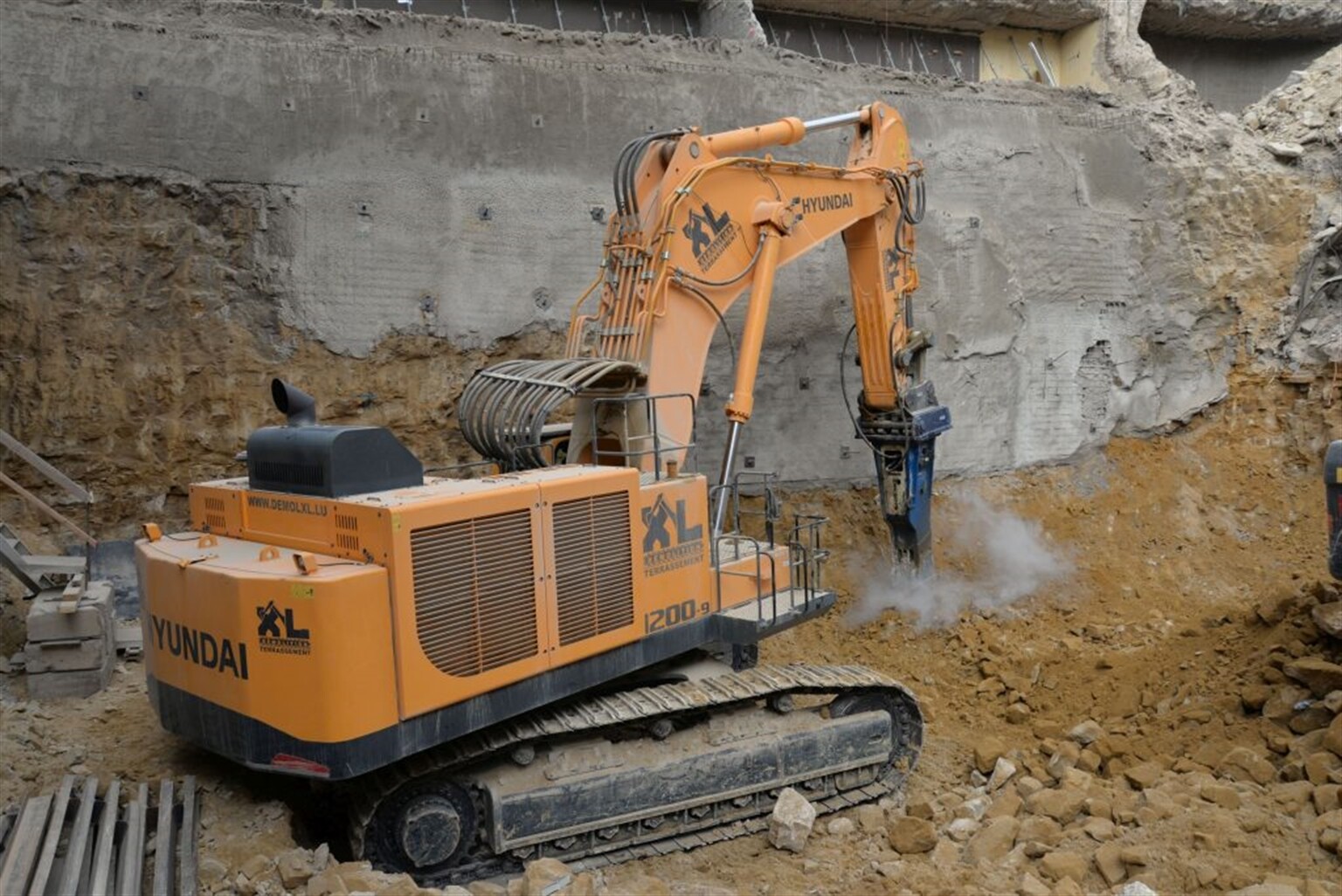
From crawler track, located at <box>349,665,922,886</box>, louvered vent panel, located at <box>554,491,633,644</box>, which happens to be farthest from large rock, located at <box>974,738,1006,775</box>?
louvered vent panel, located at <box>554,491,633,644</box>

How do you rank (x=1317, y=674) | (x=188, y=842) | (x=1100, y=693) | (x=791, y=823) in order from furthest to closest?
(x=1100, y=693), (x=1317, y=674), (x=791, y=823), (x=188, y=842)

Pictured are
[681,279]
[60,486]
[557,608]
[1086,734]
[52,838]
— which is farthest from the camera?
[60,486]

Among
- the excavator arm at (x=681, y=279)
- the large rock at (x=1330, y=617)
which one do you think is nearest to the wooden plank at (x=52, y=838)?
the excavator arm at (x=681, y=279)

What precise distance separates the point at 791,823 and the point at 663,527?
166cm

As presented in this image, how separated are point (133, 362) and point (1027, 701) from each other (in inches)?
278

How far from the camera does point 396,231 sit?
888cm

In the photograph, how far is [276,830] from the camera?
4797mm

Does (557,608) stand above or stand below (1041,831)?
above

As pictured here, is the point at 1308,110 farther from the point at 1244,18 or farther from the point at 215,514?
the point at 215,514

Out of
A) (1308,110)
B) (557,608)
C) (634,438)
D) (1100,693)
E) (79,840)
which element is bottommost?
(1100,693)

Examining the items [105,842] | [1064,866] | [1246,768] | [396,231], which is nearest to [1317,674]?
[1246,768]

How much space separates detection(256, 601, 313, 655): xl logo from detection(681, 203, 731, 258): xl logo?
310 cm

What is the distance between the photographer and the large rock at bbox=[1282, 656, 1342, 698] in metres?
6.40

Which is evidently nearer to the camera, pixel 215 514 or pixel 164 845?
pixel 164 845
